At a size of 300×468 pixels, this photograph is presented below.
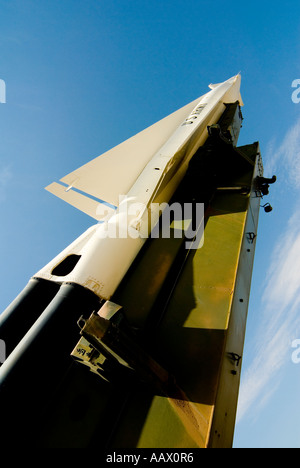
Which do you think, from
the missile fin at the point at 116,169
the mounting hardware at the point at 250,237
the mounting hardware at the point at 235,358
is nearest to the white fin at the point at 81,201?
the missile fin at the point at 116,169

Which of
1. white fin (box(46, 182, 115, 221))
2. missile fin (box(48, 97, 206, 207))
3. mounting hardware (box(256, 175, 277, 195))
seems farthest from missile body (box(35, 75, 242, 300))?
mounting hardware (box(256, 175, 277, 195))

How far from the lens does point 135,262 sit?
3.28 meters

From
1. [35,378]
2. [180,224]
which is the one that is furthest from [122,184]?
[35,378]

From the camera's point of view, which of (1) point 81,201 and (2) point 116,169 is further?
(2) point 116,169

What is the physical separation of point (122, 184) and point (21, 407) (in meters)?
3.74

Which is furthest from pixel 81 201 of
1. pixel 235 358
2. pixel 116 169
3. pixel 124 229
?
pixel 235 358

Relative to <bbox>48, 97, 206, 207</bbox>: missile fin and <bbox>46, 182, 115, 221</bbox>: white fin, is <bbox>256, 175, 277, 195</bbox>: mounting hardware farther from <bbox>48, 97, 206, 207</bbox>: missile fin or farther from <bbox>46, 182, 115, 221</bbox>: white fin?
<bbox>46, 182, 115, 221</bbox>: white fin

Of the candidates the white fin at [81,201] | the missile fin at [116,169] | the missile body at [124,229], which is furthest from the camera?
the missile fin at [116,169]

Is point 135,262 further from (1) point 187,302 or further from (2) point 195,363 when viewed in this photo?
(2) point 195,363

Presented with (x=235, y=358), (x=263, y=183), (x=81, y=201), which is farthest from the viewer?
(x=81, y=201)

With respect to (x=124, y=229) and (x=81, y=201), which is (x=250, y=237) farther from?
(x=81, y=201)

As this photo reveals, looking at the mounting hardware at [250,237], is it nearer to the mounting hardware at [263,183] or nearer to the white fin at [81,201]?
the mounting hardware at [263,183]

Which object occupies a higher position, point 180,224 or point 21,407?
point 180,224

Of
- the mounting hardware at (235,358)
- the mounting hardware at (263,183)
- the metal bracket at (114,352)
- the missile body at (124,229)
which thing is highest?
the mounting hardware at (263,183)
